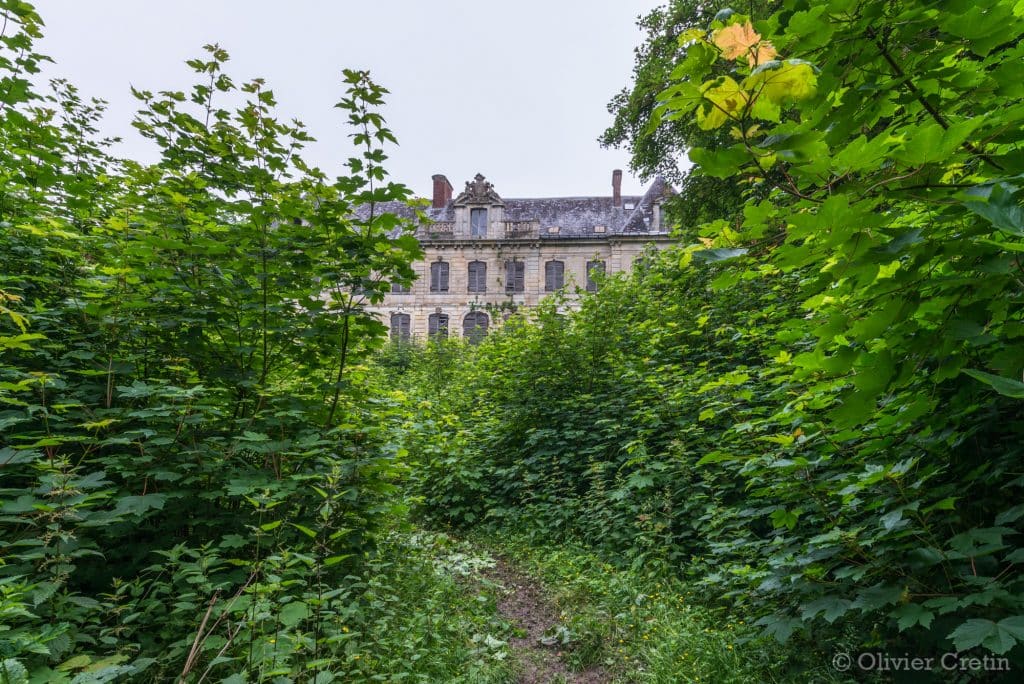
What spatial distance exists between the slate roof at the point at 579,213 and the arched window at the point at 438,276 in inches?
123

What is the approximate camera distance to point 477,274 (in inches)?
1282

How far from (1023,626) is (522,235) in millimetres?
31489

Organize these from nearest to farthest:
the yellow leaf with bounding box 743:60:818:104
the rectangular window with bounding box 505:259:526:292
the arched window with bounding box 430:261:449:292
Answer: the yellow leaf with bounding box 743:60:818:104 < the rectangular window with bounding box 505:259:526:292 < the arched window with bounding box 430:261:449:292

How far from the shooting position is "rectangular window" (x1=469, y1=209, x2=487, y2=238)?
3272 centimetres

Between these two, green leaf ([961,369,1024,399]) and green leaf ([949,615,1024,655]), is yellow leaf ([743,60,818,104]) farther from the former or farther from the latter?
green leaf ([949,615,1024,655])

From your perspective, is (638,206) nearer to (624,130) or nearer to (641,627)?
(624,130)

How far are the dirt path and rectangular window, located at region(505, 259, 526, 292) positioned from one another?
26846mm

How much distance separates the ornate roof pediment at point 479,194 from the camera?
32375 millimetres

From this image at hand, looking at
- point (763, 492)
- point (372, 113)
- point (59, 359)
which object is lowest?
point (763, 492)

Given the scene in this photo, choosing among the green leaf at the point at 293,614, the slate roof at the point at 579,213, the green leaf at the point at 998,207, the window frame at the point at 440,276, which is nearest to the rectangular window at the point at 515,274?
the slate roof at the point at 579,213

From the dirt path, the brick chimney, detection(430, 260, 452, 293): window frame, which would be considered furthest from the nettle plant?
the brick chimney

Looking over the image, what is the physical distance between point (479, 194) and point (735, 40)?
3282 cm

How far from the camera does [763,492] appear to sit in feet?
9.57

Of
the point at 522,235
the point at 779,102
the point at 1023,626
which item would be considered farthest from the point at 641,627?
the point at 522,235
